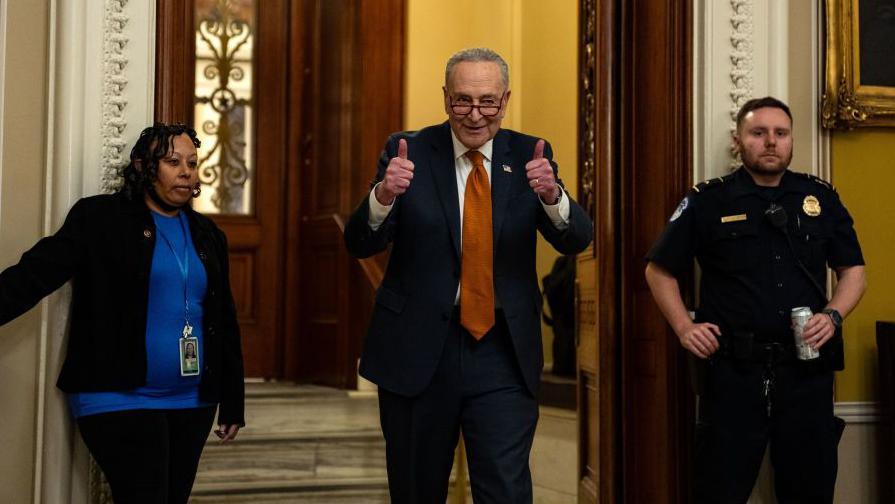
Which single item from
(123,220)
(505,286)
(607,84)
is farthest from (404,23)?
(505,286)

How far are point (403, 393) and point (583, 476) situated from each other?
6.41 ft

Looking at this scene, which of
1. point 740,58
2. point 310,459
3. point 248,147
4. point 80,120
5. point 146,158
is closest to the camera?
point 146,158

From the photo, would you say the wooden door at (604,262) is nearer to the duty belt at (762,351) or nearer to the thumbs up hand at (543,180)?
the duty belt at (762,351)

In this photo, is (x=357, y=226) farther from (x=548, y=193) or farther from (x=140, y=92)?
(x=140, y=92)

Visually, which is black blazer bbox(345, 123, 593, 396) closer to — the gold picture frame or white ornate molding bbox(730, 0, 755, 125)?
white ornate molding bbox(730, 0, 755, 125)

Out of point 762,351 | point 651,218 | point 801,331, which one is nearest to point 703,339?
point 762,351

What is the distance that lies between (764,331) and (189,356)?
1618 mm

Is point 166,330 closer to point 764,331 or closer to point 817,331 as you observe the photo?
point 764,331

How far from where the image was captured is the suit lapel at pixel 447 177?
2426 millimetres

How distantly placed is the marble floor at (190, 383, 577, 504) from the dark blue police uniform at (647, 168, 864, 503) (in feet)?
5.17

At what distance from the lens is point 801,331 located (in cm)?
291

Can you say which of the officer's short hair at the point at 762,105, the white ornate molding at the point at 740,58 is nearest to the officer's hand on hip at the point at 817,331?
the officer's short hair at the point at 762,105

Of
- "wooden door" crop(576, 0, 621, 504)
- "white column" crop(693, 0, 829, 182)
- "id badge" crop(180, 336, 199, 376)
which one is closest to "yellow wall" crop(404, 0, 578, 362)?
"wooden door" crop(576, 0, 621, 504)

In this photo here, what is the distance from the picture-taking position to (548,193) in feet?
7.60
